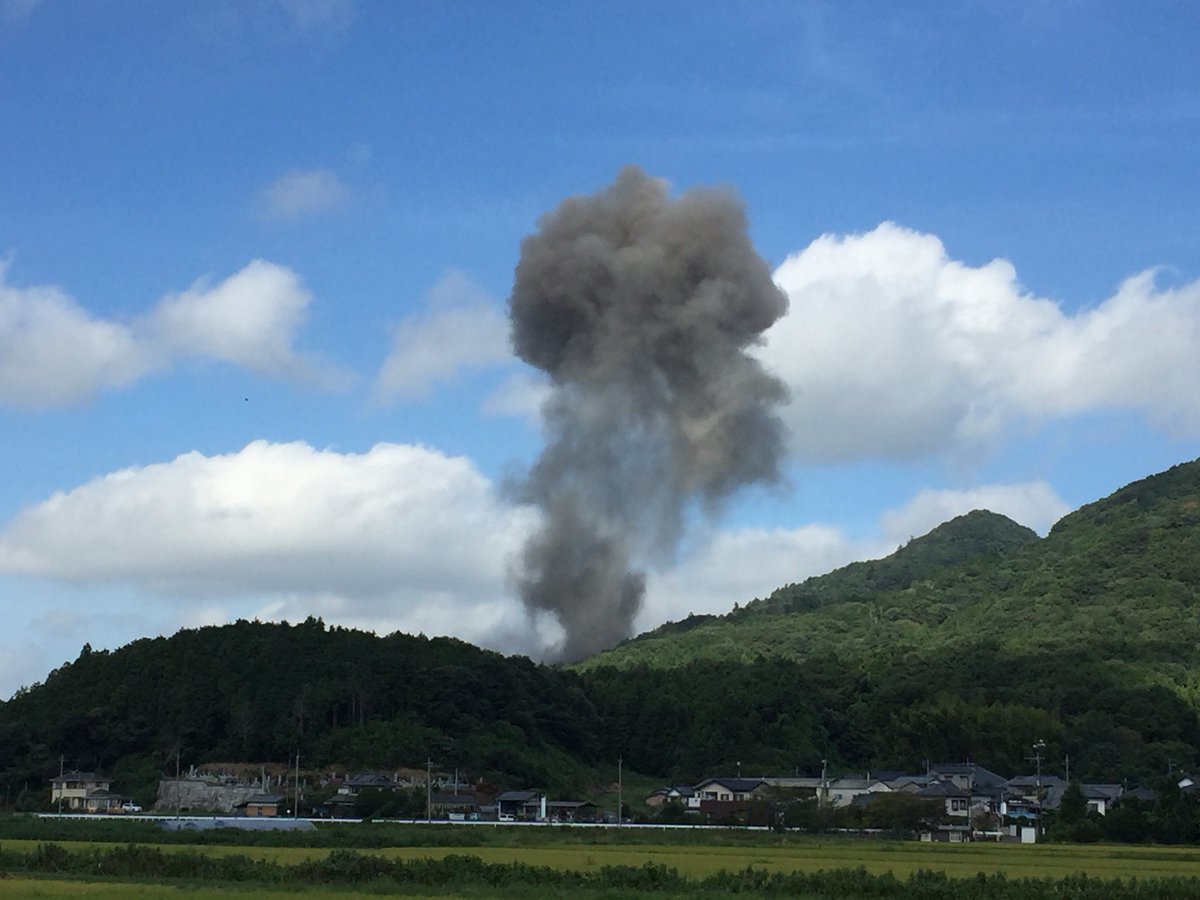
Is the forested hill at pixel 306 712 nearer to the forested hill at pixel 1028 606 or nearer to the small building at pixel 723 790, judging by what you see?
the small building at pixel 723 790

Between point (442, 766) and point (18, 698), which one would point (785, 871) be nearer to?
point (442, 766)

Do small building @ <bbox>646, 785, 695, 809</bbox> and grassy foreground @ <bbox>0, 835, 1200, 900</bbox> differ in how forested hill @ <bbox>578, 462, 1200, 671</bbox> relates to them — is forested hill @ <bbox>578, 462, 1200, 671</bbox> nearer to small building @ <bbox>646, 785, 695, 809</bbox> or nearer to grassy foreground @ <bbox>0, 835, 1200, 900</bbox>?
small building @ <bbox>646, 785, 695, 809</bbox>

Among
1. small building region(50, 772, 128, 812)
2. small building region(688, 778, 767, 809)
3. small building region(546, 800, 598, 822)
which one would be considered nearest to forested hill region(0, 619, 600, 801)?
small building region(50, 772, 128, 812)

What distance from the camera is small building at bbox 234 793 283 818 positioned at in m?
77.1

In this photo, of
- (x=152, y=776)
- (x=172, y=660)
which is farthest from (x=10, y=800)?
(x=172, y=660)

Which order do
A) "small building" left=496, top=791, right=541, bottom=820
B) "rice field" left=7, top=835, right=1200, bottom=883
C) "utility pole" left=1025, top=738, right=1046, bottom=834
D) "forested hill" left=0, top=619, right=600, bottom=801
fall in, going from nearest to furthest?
"rice field" left=7, top=835, right=1200, bottom=883 → "utility pole" left=1025, top=738, right=1046, bottom=834 → "small building" left=496, top=791, right=541, bottom=820 → "forested hill" left=0, top=619, right=600, bottom=801

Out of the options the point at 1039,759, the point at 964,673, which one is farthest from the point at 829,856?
the point at 964,673

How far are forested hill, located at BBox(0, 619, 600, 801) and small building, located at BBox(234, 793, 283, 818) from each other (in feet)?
42.8

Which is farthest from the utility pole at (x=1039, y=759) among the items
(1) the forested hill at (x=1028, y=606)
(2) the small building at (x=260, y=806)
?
(2) the small building at (x=260, y=806)

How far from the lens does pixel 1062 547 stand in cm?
18350

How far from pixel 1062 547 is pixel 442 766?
11050cm

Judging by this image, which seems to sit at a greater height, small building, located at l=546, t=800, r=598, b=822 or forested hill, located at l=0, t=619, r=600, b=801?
forested hill, located at l=0, t=619, r=600, b=801

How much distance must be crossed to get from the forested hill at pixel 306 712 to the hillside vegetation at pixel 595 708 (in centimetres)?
15

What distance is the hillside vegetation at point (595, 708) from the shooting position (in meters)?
95.2
